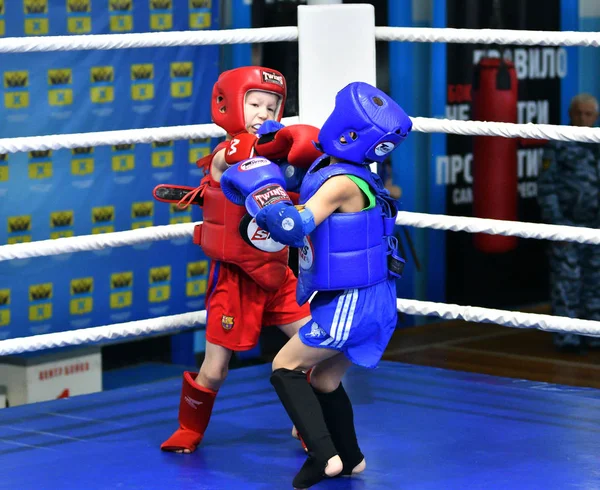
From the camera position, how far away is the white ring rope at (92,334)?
2828 mm

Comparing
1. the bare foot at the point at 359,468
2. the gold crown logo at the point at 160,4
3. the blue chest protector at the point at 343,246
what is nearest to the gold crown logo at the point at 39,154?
the gold crown logo at the point at 160,4

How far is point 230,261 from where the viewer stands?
2.72m

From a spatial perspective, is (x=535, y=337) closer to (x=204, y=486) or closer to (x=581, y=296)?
(x=581, y=296)

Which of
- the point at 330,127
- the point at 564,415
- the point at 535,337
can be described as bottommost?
the point at 535,337

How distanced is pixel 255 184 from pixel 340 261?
224 mm

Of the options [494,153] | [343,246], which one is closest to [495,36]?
[343,246]

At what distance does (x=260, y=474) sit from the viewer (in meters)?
2.58

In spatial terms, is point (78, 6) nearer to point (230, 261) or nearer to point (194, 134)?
point (194, 134)

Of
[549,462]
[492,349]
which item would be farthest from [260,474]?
[492,349]

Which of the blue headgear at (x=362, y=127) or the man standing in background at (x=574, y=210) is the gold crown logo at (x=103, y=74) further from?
the man standing in background at (x=574, y=210)

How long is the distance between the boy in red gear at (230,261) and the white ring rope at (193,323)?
0.81 ft

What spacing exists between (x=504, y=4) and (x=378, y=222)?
3025mm

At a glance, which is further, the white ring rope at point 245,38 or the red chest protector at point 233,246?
the white ring rope at point 245,38

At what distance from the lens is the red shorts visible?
2.74 metres
